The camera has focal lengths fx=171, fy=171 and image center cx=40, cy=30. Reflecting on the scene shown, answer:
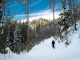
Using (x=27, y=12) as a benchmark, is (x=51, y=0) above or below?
above

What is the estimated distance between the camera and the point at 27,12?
30.0 metres

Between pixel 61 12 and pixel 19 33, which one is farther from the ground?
pixel 61 12

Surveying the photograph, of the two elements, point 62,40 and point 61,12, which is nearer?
point 62,40

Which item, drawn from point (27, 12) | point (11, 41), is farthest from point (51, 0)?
point (11, 41)

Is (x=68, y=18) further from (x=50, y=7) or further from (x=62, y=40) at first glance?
(x=62, y=40)

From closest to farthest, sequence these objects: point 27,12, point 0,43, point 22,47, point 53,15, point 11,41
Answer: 1. point 0,43
2. point 27,12
3. point 53,15
4. point 11,41
5. point 22,47

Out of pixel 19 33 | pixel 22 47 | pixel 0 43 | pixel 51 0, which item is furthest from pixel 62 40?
pixel 22 47

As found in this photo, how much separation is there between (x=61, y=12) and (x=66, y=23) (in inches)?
150

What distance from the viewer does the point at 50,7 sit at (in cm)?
4356

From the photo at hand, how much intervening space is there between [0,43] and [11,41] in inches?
1787

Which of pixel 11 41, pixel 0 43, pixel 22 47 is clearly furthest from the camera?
pixel 22 47

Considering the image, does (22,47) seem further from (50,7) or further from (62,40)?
(62,40)

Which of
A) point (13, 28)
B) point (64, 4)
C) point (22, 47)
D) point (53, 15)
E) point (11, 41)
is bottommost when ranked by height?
point (22, 47)

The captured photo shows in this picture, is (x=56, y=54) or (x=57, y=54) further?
(x=56, y=54)
